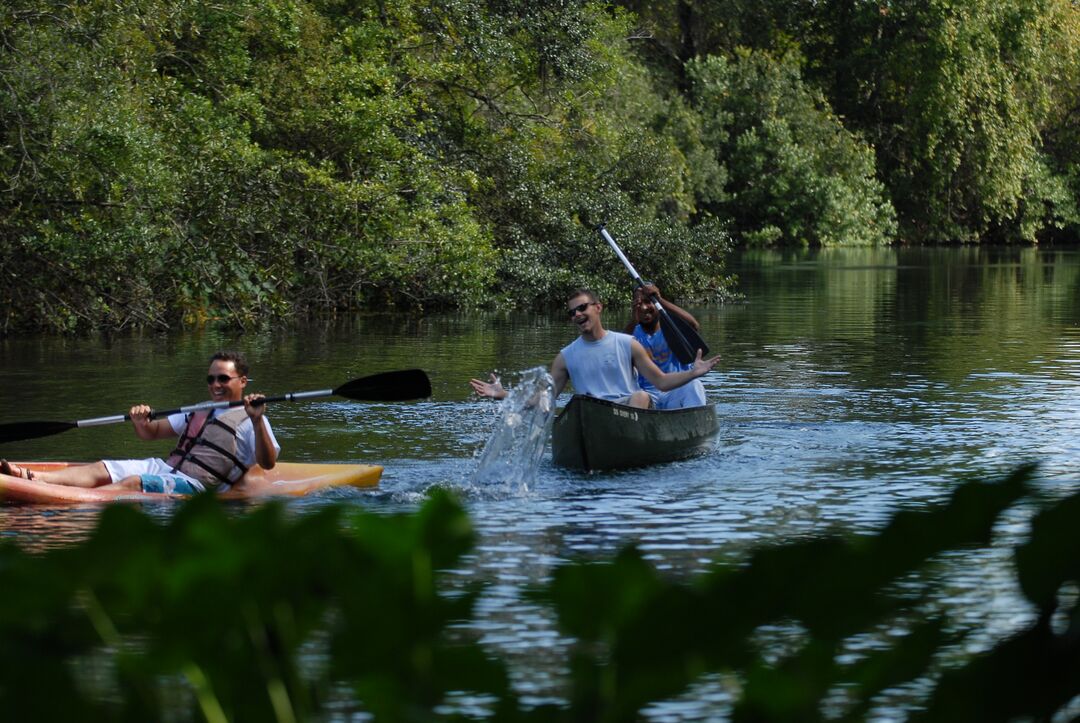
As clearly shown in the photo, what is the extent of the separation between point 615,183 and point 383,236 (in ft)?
24.0

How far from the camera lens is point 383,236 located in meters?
22.7

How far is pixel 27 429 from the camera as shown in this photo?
1012 centimetres

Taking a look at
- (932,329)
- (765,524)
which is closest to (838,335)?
(932,329)

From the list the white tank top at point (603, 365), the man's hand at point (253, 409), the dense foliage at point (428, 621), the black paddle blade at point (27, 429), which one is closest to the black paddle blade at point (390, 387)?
the man's hand at point (253, 409)

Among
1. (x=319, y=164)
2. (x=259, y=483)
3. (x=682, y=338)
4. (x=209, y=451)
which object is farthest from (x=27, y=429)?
(x=319, y=164)

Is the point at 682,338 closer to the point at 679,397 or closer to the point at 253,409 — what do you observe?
the point at 679,397

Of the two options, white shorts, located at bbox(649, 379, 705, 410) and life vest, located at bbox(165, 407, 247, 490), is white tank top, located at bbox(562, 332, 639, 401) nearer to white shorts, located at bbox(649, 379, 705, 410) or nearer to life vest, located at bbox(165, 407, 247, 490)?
white shorts, located at bbox(649, 379, 705, 410)

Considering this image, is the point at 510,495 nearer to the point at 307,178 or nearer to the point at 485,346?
the point at 485,346

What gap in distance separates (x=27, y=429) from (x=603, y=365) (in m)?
3.78

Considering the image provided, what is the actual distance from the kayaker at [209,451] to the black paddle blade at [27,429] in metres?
0.33

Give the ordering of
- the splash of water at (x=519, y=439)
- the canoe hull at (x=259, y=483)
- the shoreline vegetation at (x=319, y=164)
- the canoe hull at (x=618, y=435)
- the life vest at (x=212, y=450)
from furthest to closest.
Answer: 1. the shoreline vegetation at (x=319, y=164)
2. the canoe hull at (x=618, y=435)
3. the splash of water at (x=519, y=439)
4. the life vest at (x=212, y=450)
5. the canoe hull at (x=259, y=483)

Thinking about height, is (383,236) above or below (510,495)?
above

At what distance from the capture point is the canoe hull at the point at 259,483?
30.3 ft

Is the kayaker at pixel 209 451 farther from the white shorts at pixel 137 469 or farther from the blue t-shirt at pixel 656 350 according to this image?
the blue t-shirt at pixel 656 350
